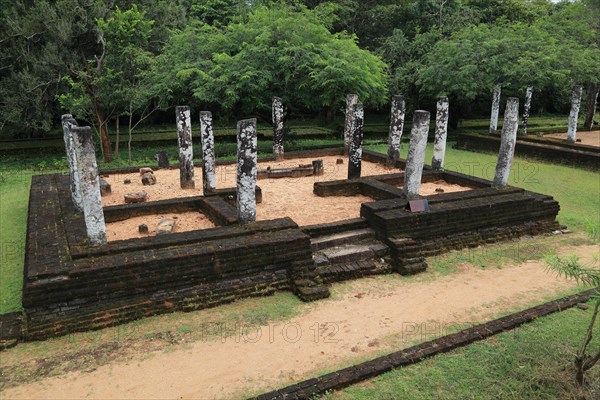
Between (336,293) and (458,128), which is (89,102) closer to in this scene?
(336,293)

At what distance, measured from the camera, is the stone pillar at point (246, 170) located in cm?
792

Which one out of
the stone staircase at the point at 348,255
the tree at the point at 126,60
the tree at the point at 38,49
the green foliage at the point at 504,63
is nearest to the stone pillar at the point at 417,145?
the stone staircase at the point at 348,255

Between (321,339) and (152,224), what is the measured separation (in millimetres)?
4633

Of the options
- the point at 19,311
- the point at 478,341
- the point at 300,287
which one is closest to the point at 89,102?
the point at 19,311

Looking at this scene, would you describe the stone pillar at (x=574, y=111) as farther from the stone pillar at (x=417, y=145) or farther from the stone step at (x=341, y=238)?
the stone step at (x=341, y=238)

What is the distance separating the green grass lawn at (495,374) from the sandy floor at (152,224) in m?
4.95

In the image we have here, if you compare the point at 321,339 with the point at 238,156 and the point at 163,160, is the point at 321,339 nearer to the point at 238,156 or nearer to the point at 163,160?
the point at 238,156

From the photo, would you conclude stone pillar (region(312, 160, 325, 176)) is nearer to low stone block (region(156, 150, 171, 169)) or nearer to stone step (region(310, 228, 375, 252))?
low stone block (region(156, 150, 171, 169))

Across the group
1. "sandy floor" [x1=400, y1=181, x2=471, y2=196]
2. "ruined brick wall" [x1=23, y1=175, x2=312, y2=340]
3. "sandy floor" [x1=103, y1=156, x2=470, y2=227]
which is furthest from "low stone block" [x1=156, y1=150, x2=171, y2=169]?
"sandy floor" [x1=400, y1=181, x2=471, y2=196]

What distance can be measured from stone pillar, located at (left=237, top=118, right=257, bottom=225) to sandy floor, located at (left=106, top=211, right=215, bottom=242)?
128 centimetres

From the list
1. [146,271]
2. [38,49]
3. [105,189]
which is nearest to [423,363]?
[146,271]

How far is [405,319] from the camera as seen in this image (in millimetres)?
6449

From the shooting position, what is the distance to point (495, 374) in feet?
16.6

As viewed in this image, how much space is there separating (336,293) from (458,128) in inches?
838
